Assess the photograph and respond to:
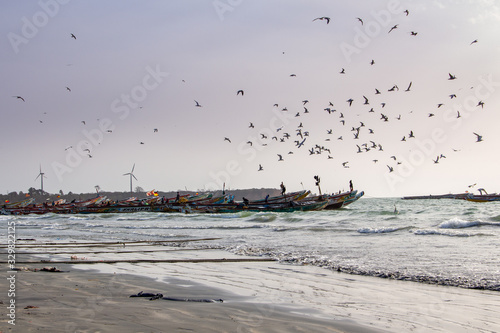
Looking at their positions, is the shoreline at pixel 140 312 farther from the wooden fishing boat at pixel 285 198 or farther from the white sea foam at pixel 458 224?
the wooden fishing boat at pixel 285 198

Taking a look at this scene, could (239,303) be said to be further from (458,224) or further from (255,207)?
(255,207)

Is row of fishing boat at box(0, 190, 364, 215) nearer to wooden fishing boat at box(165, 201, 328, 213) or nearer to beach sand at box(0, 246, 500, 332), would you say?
wooden fishing boat at box(165, 201, 328, 213)

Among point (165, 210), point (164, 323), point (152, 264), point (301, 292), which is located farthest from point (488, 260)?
point (165, 210)

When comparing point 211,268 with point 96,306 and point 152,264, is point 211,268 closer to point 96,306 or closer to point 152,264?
point 152,264

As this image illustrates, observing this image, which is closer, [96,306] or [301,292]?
[96,306]

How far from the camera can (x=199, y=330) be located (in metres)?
5.24

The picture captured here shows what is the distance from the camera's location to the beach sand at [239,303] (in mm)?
5562

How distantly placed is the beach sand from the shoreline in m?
0.01

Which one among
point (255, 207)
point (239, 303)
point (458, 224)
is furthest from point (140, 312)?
point (255, 207)

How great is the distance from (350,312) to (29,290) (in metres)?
5.01

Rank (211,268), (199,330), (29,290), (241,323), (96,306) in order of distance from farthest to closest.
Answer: (211,268), (29,290), (96,306), (241,323), (199,330)

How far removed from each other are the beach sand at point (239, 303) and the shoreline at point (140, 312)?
12 mm

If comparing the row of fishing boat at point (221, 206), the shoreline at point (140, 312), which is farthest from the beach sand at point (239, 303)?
the row of fishing boat at point (221, 206)

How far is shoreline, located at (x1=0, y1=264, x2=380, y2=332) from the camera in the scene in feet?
17.3
